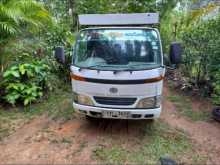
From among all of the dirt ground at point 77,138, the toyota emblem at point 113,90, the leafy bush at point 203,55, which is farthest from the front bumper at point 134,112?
the leafy bush at point 203,55

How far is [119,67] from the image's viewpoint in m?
5.70

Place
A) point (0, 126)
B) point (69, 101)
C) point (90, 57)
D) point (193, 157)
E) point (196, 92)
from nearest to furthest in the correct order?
1. point (193, 157)
2. point (90, 57)
3. point (0, 126)
4. point (69, 101)
5. point (196, 92)

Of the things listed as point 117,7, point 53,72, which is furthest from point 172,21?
point 53,72

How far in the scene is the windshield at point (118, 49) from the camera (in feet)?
19.0

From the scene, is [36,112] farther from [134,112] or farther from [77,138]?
[134,112]

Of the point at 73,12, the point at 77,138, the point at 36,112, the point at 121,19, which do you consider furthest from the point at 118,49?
the point at 73,12

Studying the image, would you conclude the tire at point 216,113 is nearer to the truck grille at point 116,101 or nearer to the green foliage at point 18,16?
the truck grille at point 116,101

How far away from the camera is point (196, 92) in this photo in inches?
343

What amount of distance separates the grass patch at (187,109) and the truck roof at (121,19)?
2.64 m

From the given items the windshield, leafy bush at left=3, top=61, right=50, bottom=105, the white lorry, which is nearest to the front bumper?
the white lorry

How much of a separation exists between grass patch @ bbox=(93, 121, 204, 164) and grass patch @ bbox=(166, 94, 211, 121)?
1159mm

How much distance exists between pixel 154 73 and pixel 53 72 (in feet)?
14.4

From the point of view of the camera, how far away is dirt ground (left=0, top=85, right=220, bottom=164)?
545 cm

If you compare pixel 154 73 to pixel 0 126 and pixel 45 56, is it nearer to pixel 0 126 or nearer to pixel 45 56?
pixel 0 126
